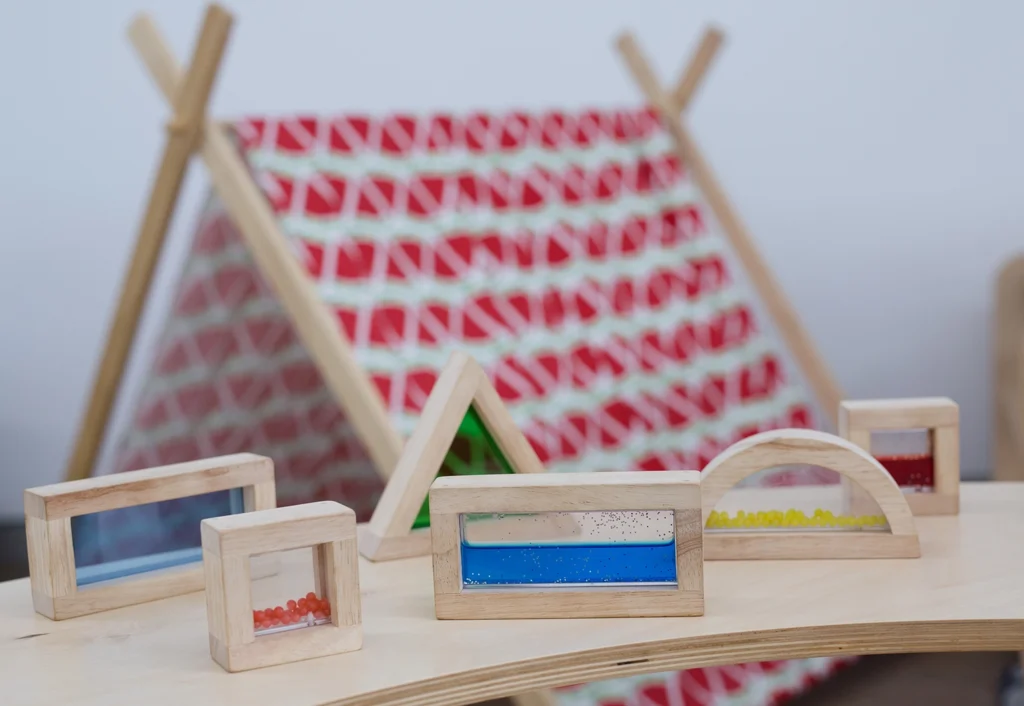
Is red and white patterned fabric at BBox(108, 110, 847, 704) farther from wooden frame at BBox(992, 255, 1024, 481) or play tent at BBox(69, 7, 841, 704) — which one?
wooden frame at BBox(992, 255, 1024, 481)

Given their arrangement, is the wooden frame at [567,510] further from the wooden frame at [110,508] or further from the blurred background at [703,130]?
the blurred background at [703,130]

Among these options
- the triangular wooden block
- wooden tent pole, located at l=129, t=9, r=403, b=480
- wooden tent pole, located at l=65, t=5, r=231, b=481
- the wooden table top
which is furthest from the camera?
wooden tent pole, located at l=65, t=5, r=231, b=481

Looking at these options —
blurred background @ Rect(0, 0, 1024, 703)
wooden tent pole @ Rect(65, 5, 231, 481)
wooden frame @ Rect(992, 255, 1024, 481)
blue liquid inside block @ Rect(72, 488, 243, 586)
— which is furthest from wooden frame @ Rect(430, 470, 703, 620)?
blurred background @ Rect(0, 0, 1024, 703)

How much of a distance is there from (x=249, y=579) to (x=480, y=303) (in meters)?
1.00

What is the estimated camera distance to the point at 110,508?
857 mm

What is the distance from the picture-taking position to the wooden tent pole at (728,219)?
197cm

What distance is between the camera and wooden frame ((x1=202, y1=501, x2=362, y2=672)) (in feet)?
2.40

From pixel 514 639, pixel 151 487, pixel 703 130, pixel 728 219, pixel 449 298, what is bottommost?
pixel 514 639

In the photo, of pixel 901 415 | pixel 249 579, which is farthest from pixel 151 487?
pixel 901 415

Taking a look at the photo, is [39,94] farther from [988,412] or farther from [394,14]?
[988,412]

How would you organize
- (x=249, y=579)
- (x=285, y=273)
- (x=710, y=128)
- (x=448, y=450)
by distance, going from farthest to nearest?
(x=710, y=128) < (x=285, y=273) < (x=448, y=450) < (x=249, y=579)

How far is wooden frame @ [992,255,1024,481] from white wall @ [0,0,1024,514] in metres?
0.22

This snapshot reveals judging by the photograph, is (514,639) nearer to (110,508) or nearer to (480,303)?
(110,508)

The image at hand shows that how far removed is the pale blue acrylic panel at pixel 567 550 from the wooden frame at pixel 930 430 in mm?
275
